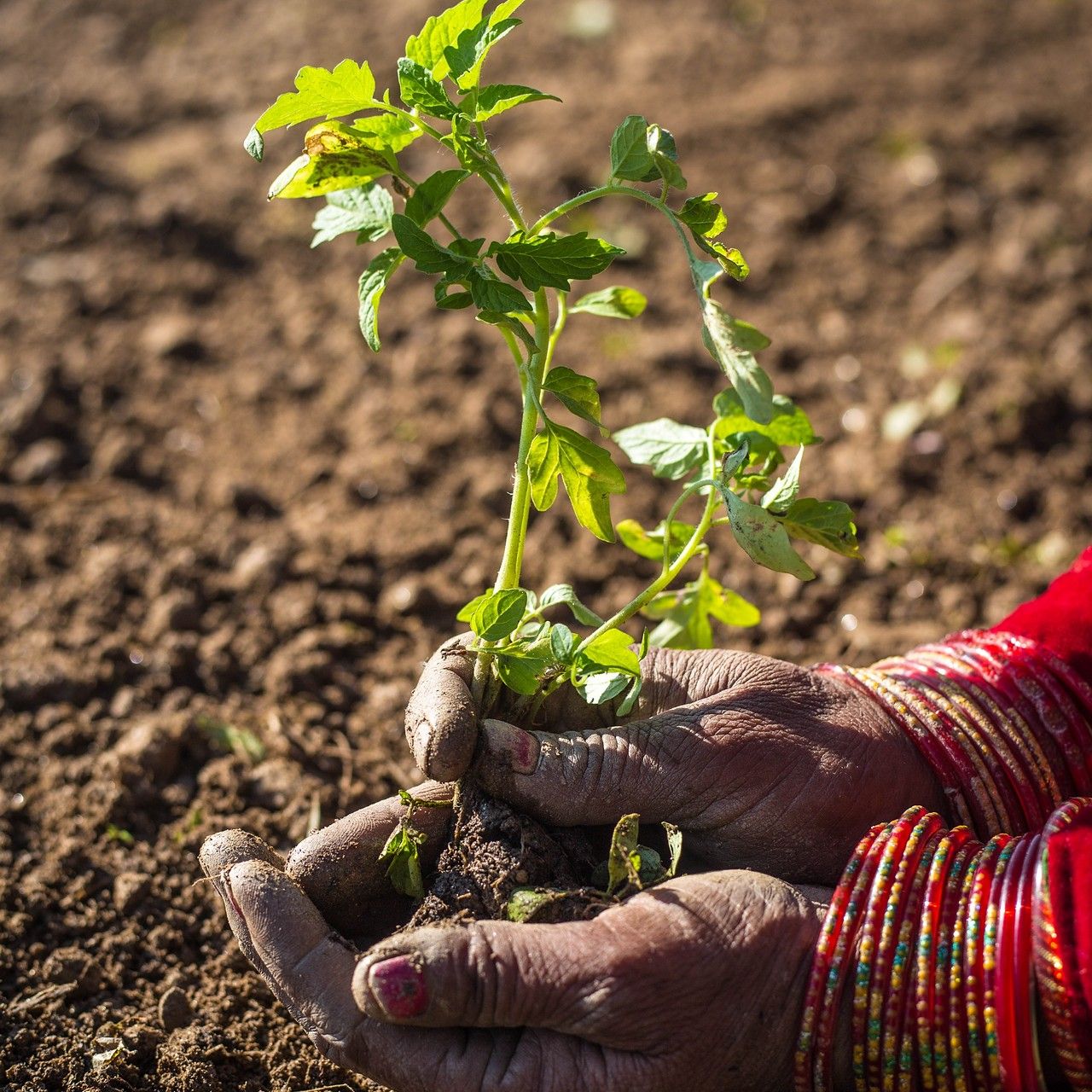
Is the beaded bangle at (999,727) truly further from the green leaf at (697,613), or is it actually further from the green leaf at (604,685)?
the green leaf at (604,685)

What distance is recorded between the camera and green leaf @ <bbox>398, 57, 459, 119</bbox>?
1.88 m

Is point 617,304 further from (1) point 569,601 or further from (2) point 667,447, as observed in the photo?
(1) point 569,601

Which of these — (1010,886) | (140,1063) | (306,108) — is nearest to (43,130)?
(306,108)

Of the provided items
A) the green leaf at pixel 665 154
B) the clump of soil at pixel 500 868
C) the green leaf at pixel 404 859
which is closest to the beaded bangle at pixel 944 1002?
the clump of soil at pixel 500 868

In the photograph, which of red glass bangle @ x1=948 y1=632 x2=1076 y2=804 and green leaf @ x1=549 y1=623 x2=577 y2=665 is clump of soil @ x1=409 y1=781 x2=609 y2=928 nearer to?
green leaf @ x1=549 y1=623 x2=577 y2=665

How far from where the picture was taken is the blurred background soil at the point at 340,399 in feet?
8.85

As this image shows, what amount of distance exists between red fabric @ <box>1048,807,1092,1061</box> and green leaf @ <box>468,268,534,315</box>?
119 centimetres

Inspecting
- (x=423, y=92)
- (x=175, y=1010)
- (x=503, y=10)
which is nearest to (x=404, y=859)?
(x=175, y=1010)

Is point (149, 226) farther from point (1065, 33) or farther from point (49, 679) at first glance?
point (1065, 33)

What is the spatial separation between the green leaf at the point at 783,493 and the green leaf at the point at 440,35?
0.87 m

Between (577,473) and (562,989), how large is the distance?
32.6 inches

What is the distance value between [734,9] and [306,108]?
5023 mm

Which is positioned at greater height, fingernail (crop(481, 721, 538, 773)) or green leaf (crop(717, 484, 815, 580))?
green leaf (crop(717, 484, 815, 580))

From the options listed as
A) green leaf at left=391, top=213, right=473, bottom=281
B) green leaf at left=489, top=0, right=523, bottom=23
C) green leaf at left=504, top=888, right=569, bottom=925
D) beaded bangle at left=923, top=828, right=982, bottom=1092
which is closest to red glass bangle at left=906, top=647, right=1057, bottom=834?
beaded bangle at left=923, top=828, right=982, bottom=1092
